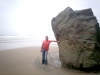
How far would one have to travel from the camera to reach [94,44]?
7527 mm

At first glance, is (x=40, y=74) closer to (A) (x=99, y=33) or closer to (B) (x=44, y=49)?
(B) (x=44, y=49)

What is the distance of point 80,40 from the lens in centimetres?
788

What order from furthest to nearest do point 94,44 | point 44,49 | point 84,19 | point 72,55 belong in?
point 44,49 < point 84,19 < point 72,55 < point 94,44

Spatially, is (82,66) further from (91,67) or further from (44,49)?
(44,49)

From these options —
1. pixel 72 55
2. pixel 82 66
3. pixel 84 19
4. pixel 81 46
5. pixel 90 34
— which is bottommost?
pixel 82 66

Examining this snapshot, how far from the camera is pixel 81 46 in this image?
25.5 ft

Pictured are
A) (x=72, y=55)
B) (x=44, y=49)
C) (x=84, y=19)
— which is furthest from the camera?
(x=44, y=49)

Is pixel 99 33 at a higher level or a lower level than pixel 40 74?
higher

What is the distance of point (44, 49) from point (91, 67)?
3.66 m

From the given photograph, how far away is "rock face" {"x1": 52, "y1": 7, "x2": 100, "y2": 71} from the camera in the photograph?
7.63m

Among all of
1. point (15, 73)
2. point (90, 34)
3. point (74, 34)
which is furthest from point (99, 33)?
point (15, 73)

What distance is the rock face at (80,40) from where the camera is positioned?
7.63 m

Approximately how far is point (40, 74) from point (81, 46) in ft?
9.42

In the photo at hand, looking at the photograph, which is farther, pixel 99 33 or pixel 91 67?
pixel 99 33
